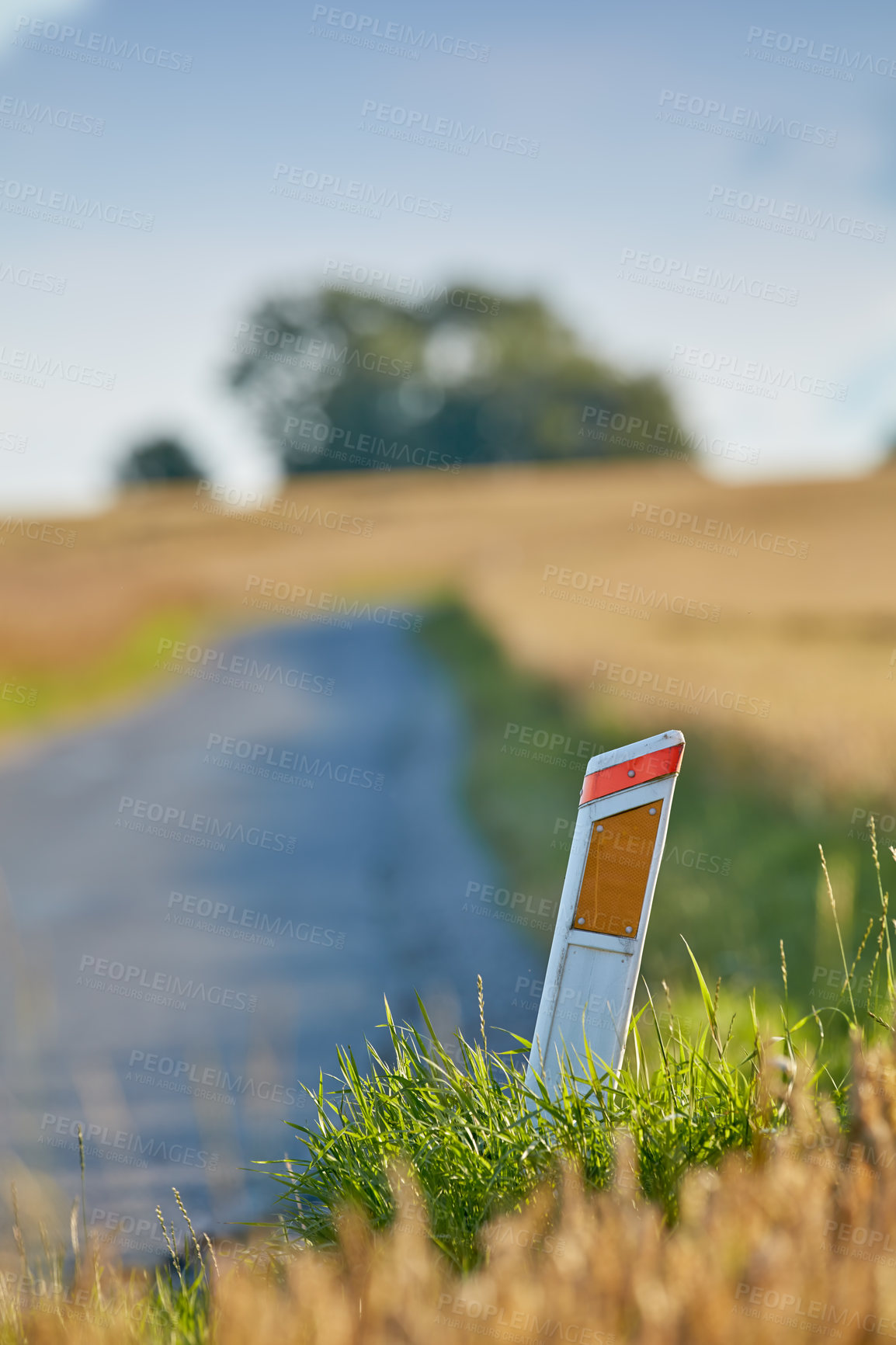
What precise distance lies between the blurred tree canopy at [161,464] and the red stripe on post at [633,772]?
73.7 meters

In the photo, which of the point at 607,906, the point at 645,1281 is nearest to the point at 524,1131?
the point at 607,906

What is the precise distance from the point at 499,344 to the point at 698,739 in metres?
63.2

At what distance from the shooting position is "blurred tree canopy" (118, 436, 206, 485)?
240 feet

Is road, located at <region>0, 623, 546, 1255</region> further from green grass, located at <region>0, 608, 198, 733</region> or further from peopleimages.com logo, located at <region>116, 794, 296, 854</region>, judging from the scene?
green grass, located at <region>0, 608, 198, 733</region>

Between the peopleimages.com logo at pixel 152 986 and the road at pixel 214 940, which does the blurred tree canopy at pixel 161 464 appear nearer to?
the road at pixel 214 940

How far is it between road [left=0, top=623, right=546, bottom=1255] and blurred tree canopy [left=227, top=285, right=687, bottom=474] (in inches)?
2183

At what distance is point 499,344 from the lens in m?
67.4

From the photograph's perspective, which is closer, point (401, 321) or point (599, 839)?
point (599, 839)

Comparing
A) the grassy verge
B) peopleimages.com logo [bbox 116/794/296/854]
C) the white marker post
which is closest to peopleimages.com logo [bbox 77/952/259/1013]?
peopleimages.com logo [bbox 116/794/296/854]

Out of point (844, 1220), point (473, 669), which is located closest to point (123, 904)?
point (844, 1220)

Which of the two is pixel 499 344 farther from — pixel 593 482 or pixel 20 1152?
pixel 20 1152

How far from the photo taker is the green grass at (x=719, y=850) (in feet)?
16.1

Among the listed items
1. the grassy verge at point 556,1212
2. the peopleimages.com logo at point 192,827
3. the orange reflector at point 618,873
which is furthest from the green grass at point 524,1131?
the peopleimages.com logo at point 192,827

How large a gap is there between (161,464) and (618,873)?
7538cm
